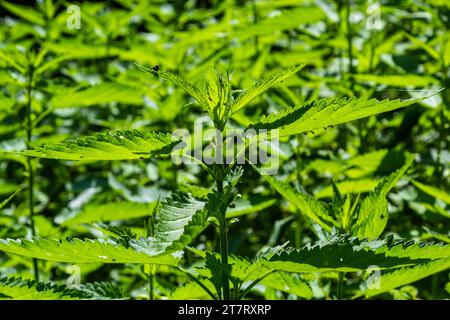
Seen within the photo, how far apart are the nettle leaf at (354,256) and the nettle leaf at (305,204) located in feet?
0.78

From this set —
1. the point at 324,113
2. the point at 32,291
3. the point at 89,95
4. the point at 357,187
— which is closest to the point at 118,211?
the point at 89,95

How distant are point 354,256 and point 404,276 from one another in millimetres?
286

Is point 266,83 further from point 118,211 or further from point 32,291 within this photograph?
point 118,211

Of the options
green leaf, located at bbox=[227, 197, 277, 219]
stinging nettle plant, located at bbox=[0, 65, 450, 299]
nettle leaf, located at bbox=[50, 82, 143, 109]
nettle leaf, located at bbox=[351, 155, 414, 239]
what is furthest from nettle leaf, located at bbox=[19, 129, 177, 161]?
nettle leaf, located at bbox=[50, 82, 143, 109]

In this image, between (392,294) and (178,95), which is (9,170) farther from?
(392,294)

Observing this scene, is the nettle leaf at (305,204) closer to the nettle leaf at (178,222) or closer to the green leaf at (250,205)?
the nettle leaf at (178,222)

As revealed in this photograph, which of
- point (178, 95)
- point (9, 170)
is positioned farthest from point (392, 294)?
point (9, 170)

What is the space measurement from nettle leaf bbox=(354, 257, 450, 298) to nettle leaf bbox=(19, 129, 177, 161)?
0.56 meters

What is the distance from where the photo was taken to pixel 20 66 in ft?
7.08

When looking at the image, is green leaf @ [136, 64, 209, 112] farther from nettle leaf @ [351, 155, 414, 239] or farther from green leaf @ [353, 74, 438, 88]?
green leaf @ [353, 74, 438, 88]

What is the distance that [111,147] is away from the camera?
1.14 meters

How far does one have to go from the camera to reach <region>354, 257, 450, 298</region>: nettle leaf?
124cm

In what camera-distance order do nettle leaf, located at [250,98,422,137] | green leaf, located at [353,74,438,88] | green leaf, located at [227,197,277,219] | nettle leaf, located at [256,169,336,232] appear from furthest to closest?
green leaf, located at [353,74,438,88], green leaf, located at [227,197,277,219], nettle leaf, located at [256,169,336,232], nettle leaf, located at [250,98,422,137]

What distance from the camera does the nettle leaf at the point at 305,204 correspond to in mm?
1363
